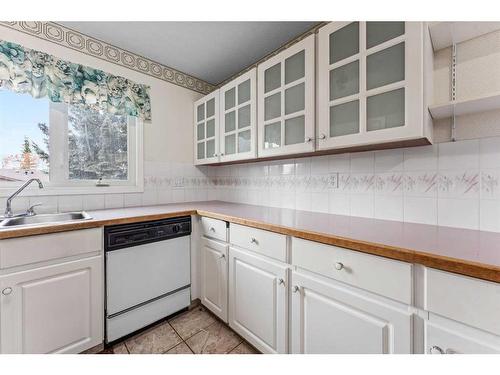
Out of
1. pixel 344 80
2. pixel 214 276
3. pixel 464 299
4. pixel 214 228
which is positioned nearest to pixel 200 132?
pixel 214 228

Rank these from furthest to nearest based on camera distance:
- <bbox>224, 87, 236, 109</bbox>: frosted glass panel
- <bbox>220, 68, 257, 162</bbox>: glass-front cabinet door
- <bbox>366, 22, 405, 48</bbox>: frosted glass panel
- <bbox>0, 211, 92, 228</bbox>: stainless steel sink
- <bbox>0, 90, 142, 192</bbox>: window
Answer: <bbox>224, 87, 236, 109</bbox>: frosted glass panel
<bbox>220, 68, 257, 162</bbox>: glass-front cabinet door
<bbox>0, 90, 142, 192</bbox>: window
<bbox>0, 211, 92, 228</bbox>: stainless steel sink
<bbox>366, 22, 405, 48</bbox>: frosted glass panel

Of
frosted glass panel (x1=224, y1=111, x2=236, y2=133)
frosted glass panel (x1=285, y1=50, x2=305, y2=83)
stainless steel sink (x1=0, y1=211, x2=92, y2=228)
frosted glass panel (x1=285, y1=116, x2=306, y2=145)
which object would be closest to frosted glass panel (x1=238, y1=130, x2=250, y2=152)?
frosted glass panel (x1=224, y1=111, x2=236, y2=133)

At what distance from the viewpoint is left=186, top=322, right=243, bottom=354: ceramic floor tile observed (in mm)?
1412

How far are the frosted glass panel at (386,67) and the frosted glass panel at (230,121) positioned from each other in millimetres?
1078

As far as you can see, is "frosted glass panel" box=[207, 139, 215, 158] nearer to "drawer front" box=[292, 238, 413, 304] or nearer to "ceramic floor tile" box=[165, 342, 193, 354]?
"drawer front" box=[292, 238, 413, 304]

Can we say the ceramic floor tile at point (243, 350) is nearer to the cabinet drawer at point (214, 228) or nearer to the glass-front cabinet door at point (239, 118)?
the cabinet drawer at point (214, 228)

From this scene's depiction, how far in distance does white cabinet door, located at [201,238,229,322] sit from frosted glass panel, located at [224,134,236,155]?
0.78 metres

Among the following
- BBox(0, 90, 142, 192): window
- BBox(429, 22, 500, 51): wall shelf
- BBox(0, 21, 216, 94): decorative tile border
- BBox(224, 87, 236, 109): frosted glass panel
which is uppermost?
BBox(0, 21, 216, 94): decorative tile border

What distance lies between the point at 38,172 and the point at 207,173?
1.44m

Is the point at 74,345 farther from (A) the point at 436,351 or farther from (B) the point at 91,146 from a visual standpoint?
(A) the point at 436,351

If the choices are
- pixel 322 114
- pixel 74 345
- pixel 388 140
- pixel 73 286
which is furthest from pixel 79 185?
pixel 388 140

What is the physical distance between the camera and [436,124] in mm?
1146

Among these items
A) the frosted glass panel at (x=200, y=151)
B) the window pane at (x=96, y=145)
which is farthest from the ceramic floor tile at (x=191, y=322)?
the frosted glass panel at (x=200, y=151)

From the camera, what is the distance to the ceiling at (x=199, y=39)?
5.36ft
